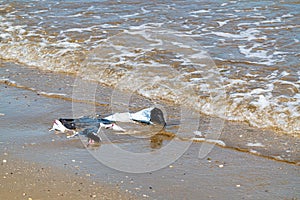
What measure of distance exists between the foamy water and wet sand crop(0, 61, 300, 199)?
2.91 ft

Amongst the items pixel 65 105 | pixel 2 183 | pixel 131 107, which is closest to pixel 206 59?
pixel 131 107

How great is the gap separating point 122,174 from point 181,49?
3887 millimetres

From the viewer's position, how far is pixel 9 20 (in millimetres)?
10180

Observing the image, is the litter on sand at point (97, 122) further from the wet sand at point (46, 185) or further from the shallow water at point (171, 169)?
the wet sand at point (46, 185)

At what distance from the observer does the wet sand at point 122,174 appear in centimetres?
383

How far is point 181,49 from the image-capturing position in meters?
7.74

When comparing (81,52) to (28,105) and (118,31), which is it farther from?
(28,105)

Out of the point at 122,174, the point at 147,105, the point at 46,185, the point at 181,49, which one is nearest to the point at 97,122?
the point at 147,105

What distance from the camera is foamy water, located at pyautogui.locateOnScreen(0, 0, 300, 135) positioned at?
19.4ft

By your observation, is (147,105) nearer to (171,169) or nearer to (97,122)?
(97,122)

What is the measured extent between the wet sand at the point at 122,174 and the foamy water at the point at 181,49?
2.91 ft

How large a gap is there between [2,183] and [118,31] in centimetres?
527

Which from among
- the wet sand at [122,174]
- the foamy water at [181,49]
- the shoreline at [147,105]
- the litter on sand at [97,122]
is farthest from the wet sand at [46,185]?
the foamy water at [181,49]

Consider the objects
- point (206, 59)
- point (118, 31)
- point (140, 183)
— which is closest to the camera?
point (140, 183)
